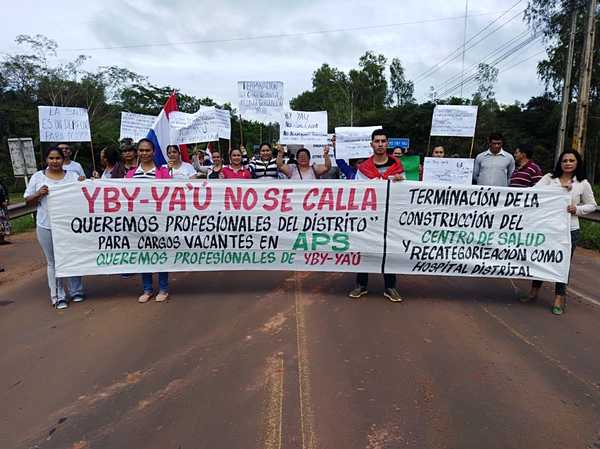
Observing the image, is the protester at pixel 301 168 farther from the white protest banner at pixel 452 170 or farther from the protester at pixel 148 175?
the white protest banner at pixel 452 170

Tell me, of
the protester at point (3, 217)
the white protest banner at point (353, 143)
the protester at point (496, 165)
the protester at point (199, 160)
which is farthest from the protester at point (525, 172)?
the protester at point (3, 217)

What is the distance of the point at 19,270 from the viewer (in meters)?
6.73

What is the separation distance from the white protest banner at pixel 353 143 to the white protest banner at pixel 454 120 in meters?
1.31

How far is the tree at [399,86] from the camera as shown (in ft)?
213

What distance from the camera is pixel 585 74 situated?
1223 centimetres

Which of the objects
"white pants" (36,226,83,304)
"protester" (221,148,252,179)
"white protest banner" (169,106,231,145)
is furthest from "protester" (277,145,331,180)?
"white pants" (36,226,83,304)

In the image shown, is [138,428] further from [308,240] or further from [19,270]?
[19,270]

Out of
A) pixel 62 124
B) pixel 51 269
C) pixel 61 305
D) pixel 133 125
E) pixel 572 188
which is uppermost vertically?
pixel 133 125

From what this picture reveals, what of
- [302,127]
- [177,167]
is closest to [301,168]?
[177,167]

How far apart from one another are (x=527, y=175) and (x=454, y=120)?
8.75ft

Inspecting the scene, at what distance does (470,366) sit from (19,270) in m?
6.48

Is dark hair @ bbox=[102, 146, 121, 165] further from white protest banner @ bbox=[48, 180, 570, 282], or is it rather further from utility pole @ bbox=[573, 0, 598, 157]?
utility pole @ bbox=[573, 0, 598, 157]

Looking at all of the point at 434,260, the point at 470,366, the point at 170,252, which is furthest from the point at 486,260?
the point at 170,252

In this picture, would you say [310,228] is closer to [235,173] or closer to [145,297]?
[235,173]
